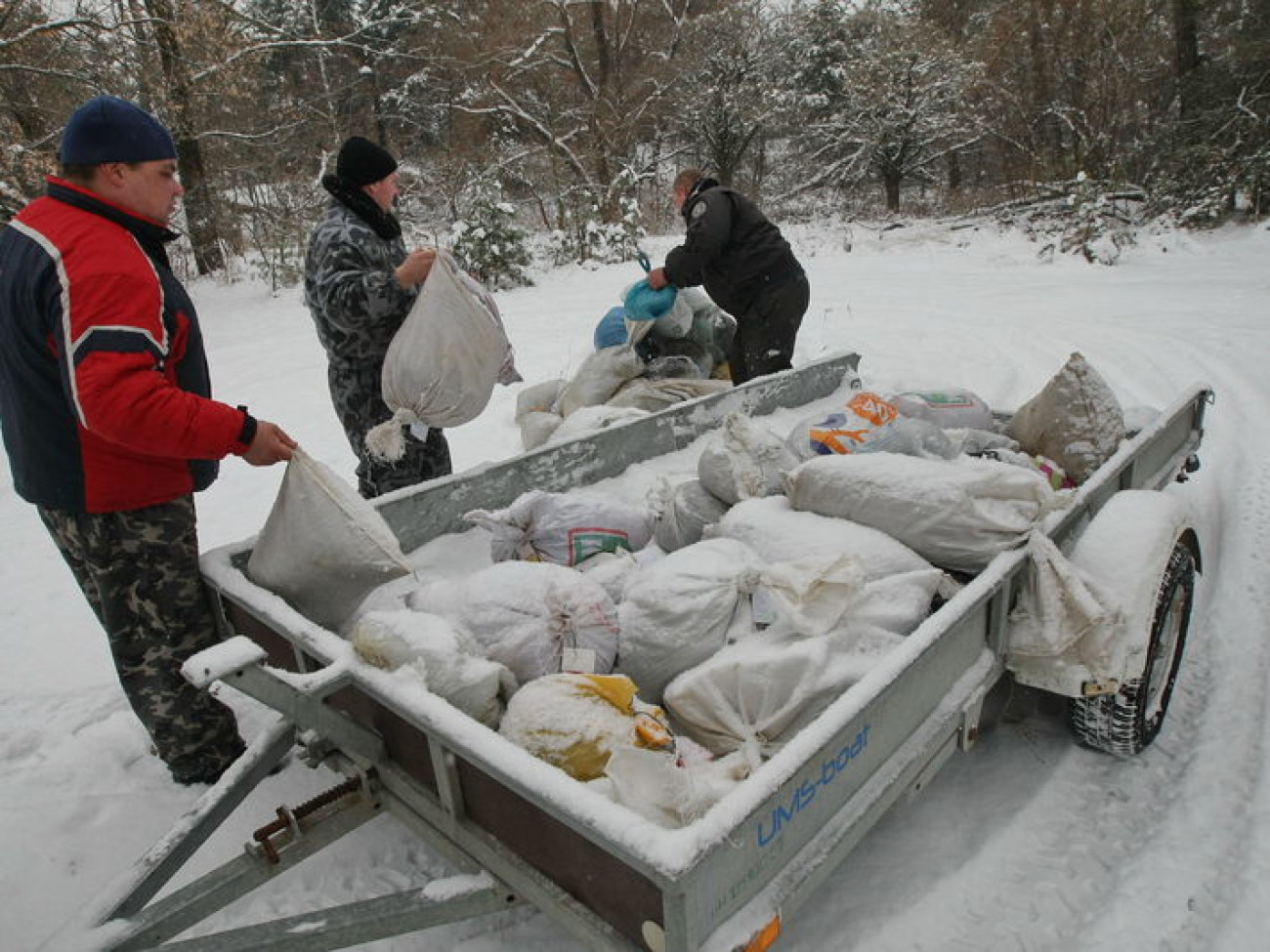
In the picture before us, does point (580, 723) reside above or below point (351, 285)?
below

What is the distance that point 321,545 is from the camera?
6.74 feet

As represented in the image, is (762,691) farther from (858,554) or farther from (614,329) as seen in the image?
(614,329)

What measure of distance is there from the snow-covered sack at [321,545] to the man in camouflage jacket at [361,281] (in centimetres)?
98

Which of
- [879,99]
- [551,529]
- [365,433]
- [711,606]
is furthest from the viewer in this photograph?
[879,99]

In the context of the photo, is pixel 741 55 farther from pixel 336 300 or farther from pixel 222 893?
pixel 222 893

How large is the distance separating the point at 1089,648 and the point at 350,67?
2410 centimetres

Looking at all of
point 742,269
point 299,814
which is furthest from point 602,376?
point 299,814

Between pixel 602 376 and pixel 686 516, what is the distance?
6.20 feet

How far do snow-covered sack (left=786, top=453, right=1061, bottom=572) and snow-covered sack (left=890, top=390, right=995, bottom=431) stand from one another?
1115mm

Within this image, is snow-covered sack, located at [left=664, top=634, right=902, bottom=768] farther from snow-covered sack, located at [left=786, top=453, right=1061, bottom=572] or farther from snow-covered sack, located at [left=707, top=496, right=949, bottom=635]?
snow-covered sack, located at [left=786, top=453, right=1061, bottom=572]

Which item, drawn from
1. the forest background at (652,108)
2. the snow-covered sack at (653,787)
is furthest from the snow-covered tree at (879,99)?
the snow-covered sack at (653,787)

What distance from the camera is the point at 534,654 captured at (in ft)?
6.13

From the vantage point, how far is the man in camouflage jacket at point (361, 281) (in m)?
2.89

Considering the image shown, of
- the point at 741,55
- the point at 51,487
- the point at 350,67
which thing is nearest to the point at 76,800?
the point at 51,487
